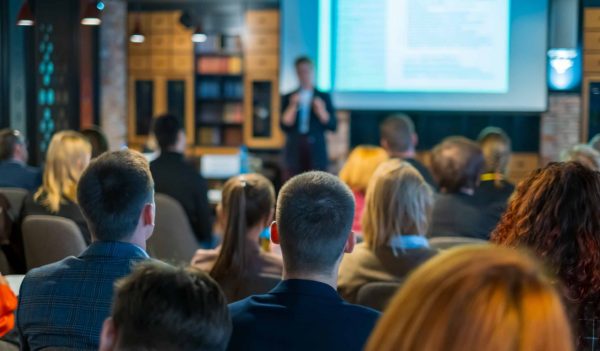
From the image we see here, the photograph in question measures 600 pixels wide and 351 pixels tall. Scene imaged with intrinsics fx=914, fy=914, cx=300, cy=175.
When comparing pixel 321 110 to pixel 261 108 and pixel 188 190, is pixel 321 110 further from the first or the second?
pixel 261 108

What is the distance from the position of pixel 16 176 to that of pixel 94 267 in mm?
3471

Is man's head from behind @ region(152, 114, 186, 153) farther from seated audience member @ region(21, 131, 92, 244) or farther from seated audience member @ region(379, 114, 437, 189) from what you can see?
seated audience member @ region(379, 114, 437, 189)

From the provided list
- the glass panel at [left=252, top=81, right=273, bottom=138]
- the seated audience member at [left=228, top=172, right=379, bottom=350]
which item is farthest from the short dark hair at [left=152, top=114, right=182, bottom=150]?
the glass panel at [left=252, top=81, right=273, bottom=138]

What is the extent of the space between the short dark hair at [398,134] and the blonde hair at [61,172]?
7.35 feet

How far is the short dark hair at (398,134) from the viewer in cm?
592

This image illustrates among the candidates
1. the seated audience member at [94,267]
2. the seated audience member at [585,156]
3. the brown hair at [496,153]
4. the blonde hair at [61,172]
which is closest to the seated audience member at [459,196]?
the seated audience member at [585,156]

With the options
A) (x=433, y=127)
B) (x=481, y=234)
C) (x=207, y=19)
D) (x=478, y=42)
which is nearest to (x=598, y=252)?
(x=481, y=234)

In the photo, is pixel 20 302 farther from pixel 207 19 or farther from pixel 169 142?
pixel 207 19

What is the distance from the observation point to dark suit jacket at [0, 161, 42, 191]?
545 cm

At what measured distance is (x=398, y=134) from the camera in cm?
594

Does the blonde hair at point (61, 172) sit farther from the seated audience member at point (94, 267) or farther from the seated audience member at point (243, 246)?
the seated audience member at point (94, 267)

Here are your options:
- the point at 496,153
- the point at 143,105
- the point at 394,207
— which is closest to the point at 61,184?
the point at 394,207

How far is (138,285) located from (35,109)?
294 inches

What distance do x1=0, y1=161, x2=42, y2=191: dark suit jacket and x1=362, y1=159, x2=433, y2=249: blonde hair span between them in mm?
2847
